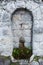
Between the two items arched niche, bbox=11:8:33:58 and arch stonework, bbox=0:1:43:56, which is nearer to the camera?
arch stonework, bbox=0:1:43:56

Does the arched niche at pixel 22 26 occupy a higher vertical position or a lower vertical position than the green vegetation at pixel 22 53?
higher

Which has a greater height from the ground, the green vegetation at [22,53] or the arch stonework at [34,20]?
the arch stonework at [34,20]

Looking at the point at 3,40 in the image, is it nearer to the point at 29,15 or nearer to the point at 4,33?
the point at 4,33

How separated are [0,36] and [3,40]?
0.49 ft

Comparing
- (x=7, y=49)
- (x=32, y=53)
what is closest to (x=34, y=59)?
(x=32, y=53)

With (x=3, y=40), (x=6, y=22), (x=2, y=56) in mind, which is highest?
(x=6, y=22)

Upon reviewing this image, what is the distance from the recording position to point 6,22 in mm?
7227

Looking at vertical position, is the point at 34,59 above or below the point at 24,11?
below

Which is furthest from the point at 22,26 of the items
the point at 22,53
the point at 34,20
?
the point at 22,53

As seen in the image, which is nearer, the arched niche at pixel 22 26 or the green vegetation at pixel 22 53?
the green vegetation at pixel 22 53

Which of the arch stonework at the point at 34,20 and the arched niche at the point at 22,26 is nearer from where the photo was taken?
the arch stonework at the point at 34,20

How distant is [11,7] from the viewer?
7180 mm

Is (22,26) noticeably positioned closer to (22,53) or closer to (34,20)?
(34,20)

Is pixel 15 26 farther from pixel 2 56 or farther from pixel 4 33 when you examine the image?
pixel 2 56
